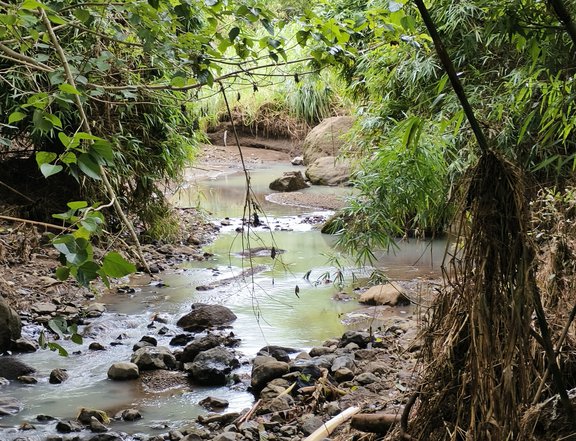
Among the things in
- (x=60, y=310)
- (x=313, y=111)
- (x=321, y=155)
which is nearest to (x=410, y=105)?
(x=60, y=310)

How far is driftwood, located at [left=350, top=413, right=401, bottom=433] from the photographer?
2.25 meters

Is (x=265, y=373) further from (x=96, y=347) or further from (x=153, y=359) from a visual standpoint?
(x=96, y=347)

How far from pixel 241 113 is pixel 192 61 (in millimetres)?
11331

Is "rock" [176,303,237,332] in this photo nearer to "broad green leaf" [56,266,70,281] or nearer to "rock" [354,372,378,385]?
"rock" [354,372,378,385]

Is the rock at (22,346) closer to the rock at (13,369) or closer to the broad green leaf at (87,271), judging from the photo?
the rock at (13,369)

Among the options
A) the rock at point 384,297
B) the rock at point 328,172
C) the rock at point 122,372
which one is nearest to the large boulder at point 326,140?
the rock at point 328,172

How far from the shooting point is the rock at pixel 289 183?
416 inches

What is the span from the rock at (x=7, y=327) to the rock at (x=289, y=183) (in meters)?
6.60

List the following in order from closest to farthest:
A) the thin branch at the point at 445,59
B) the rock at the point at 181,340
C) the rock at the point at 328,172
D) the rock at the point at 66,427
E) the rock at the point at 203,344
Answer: the thin branch at the point at 445,59 < the rock at the point at 66,427 < the rock at the point at 203,344 < the rock at the point at 181,340 < the rock at the point at 328,172

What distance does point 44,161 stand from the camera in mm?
1495

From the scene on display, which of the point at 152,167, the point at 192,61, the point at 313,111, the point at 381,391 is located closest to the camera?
the point at 192,61

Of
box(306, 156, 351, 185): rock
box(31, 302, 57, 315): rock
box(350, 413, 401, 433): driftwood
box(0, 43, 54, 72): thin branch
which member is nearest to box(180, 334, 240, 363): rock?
box(31, 302, 57, 315): rock

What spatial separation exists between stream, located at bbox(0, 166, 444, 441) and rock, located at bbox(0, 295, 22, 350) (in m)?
0.18

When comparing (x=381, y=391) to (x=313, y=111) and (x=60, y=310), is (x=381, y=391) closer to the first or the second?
(x=60, y=310)
